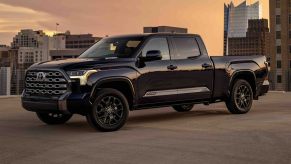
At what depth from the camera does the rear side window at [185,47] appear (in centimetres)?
1065

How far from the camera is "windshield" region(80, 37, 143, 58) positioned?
9938mm

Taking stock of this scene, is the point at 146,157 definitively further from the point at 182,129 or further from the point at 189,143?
the point at 182,129

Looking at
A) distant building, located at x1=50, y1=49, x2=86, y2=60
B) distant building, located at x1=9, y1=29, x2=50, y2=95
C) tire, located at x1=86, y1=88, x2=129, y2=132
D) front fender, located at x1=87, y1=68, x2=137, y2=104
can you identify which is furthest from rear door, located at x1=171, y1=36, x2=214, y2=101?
distant building, located at x1=9, y1=29, x2=50, y2=95

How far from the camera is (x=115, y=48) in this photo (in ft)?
33.5

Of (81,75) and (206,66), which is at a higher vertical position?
(206,66)

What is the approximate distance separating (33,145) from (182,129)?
279 centimetres

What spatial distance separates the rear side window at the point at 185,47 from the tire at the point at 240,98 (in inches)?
54.3

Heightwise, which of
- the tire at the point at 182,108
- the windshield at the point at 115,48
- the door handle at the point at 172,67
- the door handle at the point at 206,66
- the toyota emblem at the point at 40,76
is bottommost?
the tire at the point at 182,108

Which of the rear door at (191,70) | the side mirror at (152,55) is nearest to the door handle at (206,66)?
the rear door at (191,70)

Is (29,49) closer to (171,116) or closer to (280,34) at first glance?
(280,34)

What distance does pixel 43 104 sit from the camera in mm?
9211

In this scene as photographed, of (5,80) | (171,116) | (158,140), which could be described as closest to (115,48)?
(171,116)

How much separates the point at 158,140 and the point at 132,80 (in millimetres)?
1866

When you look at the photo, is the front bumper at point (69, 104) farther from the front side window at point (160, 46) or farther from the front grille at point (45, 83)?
the front side window at point (160, 46)
